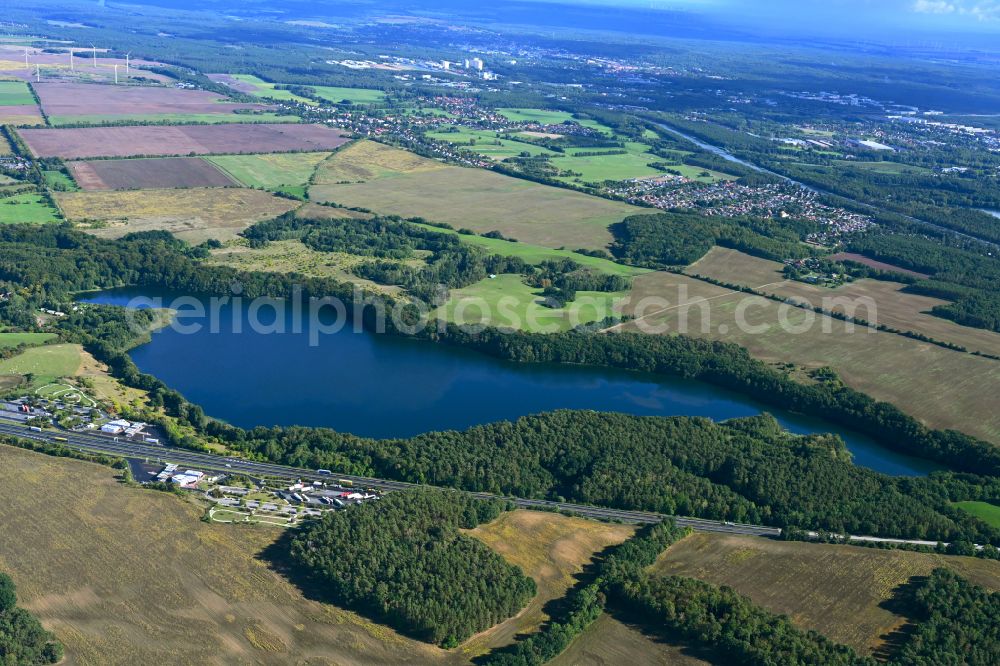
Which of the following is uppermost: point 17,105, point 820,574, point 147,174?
point 17,105

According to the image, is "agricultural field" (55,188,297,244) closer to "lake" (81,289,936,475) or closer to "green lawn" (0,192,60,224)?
"green lawn" (0,192,60,224)

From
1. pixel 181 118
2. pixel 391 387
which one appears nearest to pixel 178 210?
pixel 391 387

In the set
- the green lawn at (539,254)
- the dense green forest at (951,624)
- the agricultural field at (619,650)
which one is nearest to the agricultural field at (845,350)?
the green lawn at (539,254)

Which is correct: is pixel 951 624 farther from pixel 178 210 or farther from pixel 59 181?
pixel 59 181

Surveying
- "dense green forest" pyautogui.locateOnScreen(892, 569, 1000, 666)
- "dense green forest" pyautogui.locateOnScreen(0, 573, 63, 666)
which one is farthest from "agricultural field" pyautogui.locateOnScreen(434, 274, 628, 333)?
"dense green forest" pyautogui.locateOnScreen(0, 573, 63, 666)

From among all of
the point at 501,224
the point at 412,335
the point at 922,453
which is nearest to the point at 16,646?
the point at 412,335

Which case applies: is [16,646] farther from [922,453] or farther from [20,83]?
[20,83]
